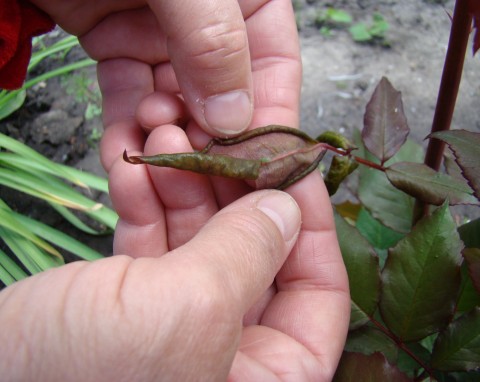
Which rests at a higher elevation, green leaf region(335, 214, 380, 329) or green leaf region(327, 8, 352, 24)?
green leaf region(335, 214, 380, 329)

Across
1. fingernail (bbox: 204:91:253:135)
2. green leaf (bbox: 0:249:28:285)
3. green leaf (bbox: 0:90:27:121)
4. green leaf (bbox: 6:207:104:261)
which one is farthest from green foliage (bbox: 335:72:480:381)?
green leaf (bbox: 0:90:27:121)

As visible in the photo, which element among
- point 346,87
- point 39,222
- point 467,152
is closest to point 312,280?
point 467,152

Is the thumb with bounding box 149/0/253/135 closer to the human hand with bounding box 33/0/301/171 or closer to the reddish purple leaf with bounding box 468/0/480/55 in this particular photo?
the human hand with bounding box 33/0/301/171

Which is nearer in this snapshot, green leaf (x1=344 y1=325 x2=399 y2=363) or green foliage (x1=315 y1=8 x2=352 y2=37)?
green leaf (x1=344 y1=325 x2=399 y2=363)

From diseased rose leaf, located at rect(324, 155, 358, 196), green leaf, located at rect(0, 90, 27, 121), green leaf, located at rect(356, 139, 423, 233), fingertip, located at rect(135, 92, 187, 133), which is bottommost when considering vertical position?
green leaf, located at rect(0, 90, 27, 121)

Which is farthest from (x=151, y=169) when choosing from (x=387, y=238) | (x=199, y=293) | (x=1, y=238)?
(x=1, y=238)

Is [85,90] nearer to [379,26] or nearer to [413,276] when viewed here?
[379,26]

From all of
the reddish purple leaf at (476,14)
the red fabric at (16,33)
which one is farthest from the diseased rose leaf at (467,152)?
the red fabric at (16,33)

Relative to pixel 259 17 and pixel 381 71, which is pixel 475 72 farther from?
pixel 259 17
